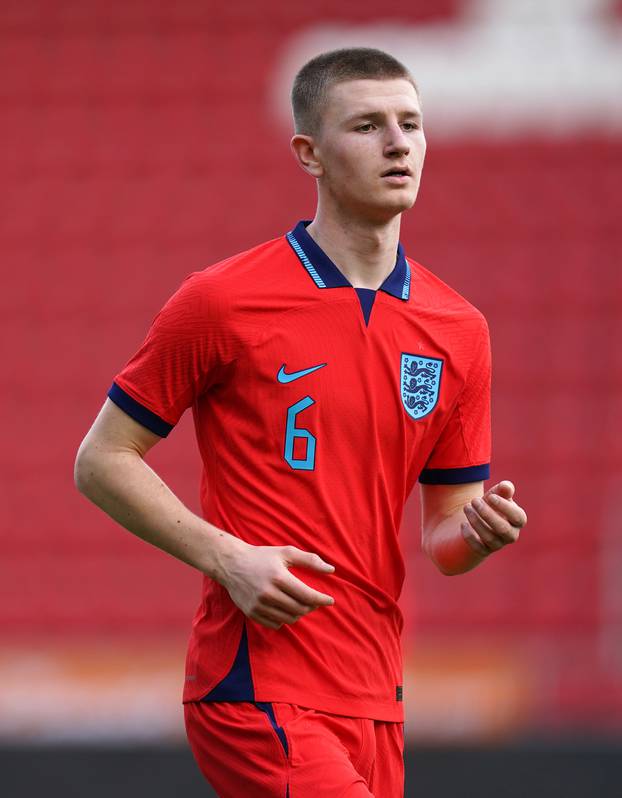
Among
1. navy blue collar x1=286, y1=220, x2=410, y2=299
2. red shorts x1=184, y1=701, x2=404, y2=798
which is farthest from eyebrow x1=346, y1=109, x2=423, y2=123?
red shorts x1=184, y1=701, x2=404, y2=798

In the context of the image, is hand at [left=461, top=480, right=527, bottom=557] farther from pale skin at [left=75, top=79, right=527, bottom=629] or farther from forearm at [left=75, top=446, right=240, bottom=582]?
forearm at [left=75, top=446, right=240, bottom=582]

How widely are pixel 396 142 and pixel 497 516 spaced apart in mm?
785

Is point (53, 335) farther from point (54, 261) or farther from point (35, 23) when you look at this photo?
point (35, 23)

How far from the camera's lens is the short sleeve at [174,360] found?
286cm

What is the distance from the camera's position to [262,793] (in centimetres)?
278

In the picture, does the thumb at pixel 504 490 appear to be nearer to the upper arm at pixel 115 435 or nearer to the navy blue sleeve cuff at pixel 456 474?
the navy blue sleeve cuff at pixel 456 474

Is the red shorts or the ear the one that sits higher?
the ear

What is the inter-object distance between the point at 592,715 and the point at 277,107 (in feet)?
13.7

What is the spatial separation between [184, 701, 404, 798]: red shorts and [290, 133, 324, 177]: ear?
1.13m

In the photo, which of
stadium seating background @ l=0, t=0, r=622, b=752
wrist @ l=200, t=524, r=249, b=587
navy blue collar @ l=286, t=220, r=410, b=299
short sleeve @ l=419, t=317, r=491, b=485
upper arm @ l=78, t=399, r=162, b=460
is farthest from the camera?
stadium seating background @ l=0, t=0, r=622, b=752

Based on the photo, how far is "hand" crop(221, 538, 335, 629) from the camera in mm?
2676

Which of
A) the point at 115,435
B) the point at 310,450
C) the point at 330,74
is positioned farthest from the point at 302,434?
the point at 330,74

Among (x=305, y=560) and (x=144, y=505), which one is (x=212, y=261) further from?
(x=305, y=560)

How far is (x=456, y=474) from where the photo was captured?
322 cm
